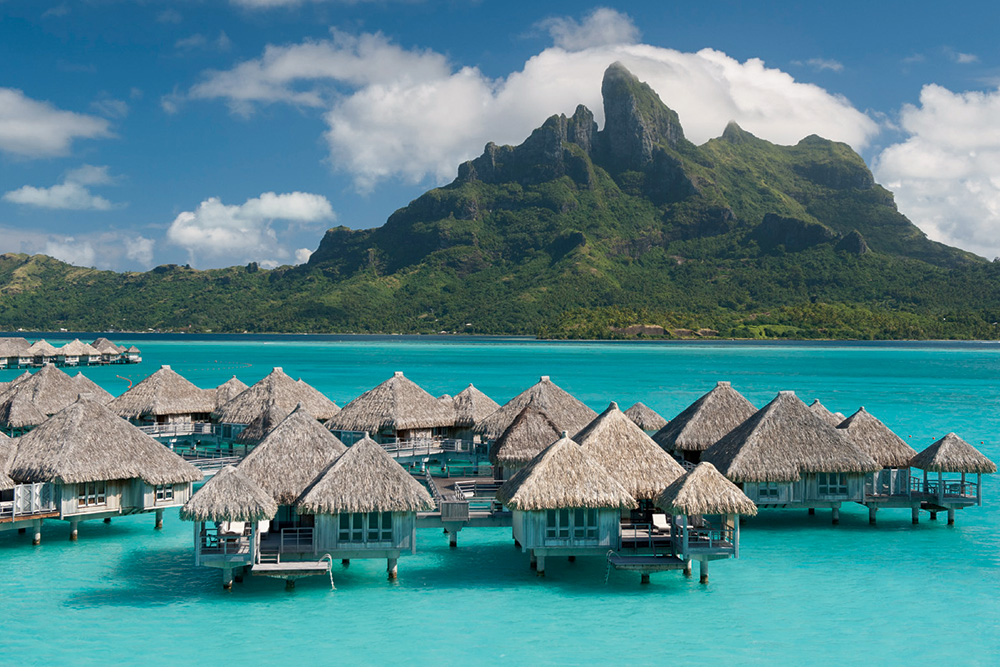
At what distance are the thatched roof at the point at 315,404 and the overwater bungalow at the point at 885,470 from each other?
20943mm

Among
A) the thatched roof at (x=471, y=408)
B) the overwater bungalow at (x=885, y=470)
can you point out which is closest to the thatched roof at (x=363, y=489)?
the overwater bungalow at (x=885, y=470)

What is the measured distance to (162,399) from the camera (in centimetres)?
4222

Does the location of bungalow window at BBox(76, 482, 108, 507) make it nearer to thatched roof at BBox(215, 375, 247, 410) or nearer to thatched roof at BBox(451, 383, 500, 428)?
thatched roof at BBox(451, 383, 500, 428)

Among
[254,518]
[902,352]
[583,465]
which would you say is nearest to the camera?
[254,518]

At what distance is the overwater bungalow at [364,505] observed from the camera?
68.2ft

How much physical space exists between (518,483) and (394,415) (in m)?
15.1

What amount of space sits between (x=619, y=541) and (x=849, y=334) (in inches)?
7078

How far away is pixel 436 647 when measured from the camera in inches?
720

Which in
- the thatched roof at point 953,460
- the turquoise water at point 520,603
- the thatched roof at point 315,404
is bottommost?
the turquoise water at point 520,603

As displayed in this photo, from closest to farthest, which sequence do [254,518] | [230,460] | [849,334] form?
[254,518]
[230,460]
[849,334]

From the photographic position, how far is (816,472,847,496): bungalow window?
27.8 m

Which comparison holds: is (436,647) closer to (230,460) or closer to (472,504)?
(472,504)

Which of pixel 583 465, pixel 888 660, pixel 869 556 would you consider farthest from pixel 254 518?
pixel 869 556

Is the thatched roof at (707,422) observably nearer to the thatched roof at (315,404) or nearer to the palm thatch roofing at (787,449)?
the palm thatch roofing at (787,449)
